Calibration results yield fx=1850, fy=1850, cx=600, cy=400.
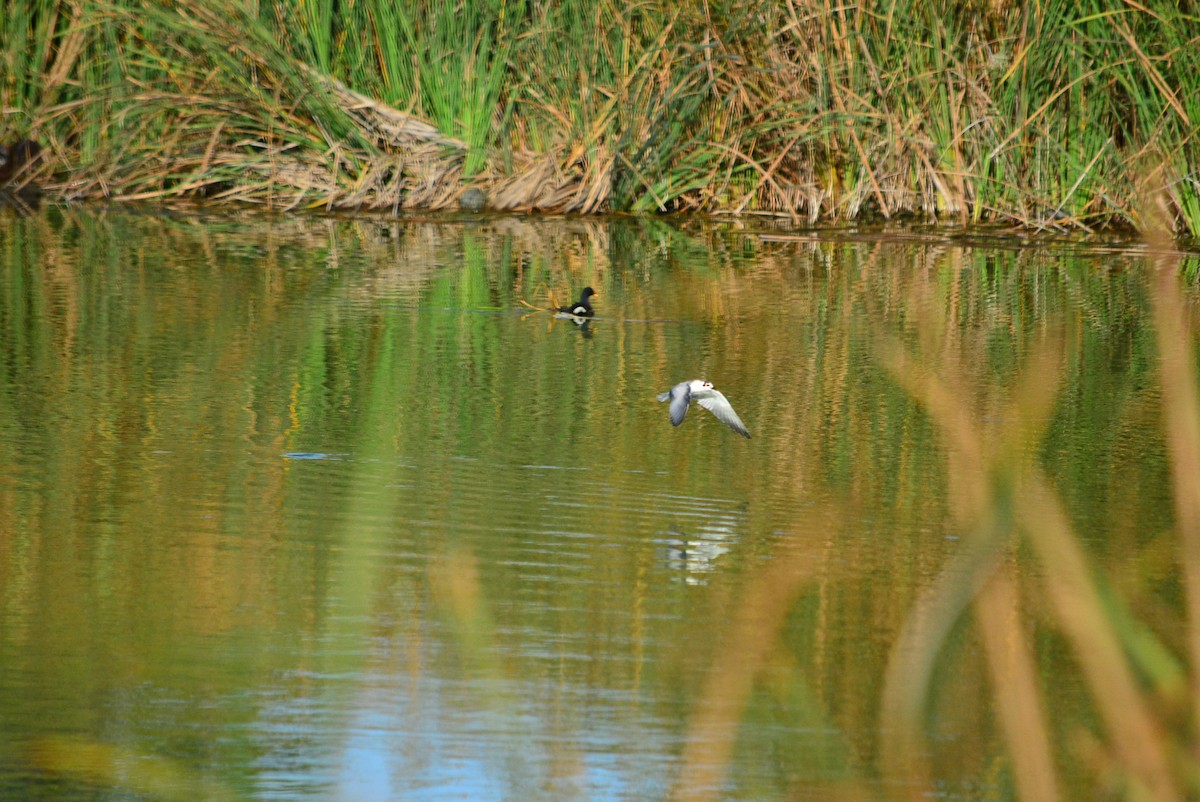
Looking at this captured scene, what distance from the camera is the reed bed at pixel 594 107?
9.71 metres

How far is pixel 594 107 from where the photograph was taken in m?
10.2

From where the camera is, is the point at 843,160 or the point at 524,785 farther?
the point at 843,160

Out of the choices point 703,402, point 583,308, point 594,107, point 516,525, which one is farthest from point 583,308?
point 594,107

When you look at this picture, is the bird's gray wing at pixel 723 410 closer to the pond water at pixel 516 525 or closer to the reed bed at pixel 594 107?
the pond water at pixel 516 525

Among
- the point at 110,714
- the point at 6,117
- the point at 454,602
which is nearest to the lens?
the point at 110,714

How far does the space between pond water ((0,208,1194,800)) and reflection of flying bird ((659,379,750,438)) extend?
94 mm

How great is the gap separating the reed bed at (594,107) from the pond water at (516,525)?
2.32 meters

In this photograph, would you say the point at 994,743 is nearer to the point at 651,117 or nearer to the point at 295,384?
the point at 295,384

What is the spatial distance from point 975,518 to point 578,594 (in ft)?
3.84

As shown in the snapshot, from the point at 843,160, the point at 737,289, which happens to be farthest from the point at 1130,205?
the point at 737,289

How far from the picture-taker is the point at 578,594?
11.3ft

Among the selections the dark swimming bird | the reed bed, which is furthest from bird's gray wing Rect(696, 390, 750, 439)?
the reed bed

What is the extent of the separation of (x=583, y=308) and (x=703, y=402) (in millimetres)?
1937

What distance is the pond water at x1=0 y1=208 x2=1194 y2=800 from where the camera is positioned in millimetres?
2732
